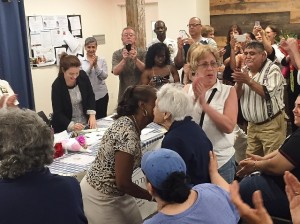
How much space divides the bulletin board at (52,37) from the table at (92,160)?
2.66 metres

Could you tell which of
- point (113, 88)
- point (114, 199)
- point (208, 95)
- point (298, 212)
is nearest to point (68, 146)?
point (114, 199)

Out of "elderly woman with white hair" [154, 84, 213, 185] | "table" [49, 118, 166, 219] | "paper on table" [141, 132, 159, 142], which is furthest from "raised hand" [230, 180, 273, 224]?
"paper on table" [141, 132, 159, 142]

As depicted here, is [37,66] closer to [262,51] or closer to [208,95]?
[262,51]

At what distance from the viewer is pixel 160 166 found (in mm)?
1455

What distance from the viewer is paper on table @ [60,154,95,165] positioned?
2.70 m

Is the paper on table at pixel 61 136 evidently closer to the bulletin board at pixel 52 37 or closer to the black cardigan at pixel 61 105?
the black cardigan at pixel 61 105

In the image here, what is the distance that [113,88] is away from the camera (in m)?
7.36

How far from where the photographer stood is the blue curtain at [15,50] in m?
4.30

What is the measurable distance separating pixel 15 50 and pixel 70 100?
1.44 m

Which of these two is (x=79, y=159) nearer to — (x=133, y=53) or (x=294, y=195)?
(x=294, y=195)

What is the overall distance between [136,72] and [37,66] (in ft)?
7.07

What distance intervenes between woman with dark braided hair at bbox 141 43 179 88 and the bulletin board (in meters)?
2.38

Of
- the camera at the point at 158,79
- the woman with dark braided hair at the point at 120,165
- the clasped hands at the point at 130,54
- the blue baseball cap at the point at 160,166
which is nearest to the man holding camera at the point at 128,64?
the clasped hands at the point at 130,54

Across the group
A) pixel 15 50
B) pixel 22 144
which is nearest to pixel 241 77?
pixel 22 144
